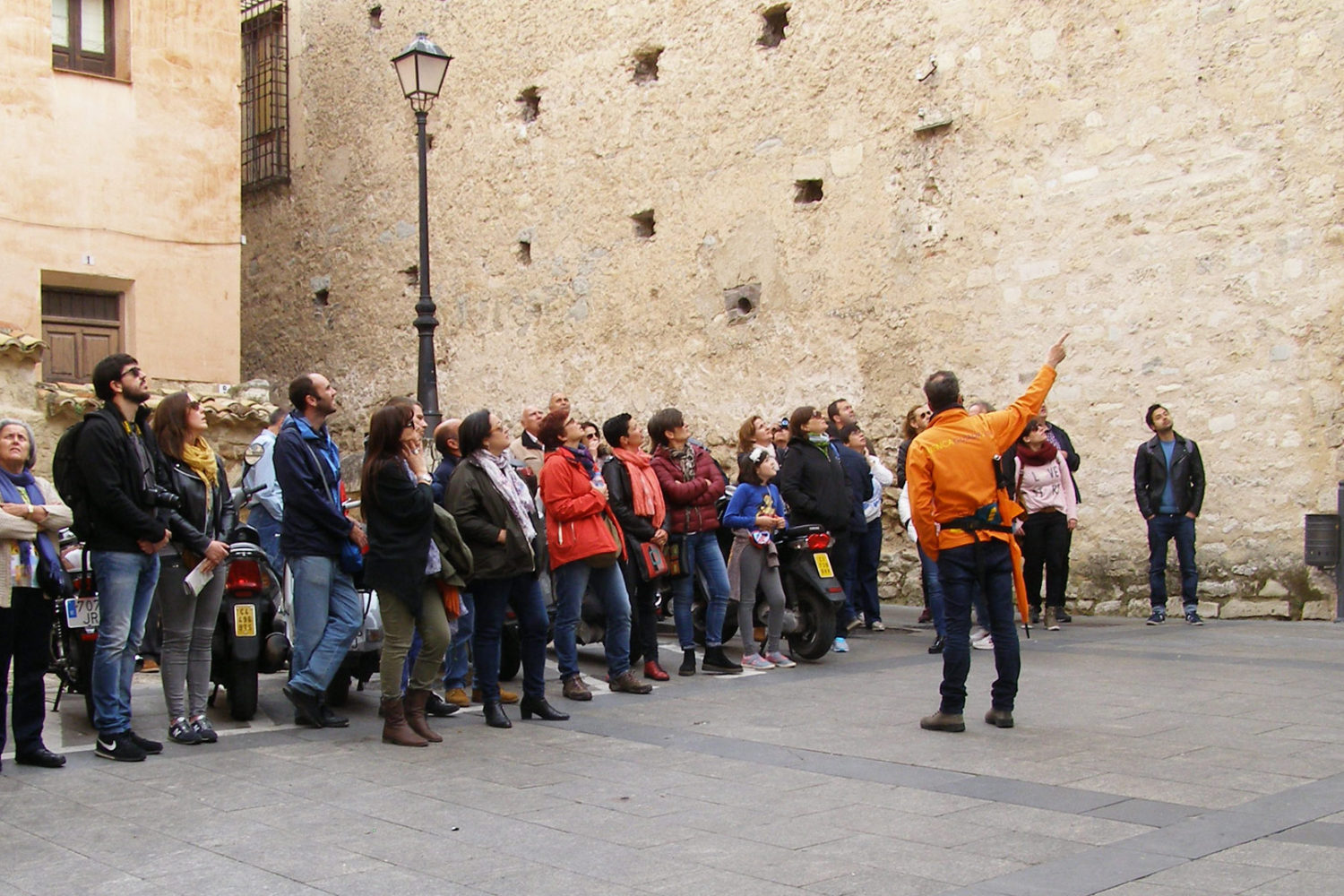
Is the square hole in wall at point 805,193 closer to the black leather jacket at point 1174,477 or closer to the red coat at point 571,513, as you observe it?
the black leather jacket at point 1174,477

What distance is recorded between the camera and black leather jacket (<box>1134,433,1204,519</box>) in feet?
33.1

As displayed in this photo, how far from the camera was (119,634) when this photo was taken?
5754 millimetres

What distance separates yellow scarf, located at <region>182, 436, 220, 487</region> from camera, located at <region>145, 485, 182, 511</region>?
29 cm

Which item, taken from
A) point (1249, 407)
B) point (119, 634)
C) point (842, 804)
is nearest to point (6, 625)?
point (119, 634)

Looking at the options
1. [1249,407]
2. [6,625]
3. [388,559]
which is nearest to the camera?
[6,625]

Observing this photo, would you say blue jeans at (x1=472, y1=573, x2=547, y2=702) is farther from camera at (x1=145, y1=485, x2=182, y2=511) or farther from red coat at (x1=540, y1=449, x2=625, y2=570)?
camera at (x1=145, y1=485, x2=182, y2=511)

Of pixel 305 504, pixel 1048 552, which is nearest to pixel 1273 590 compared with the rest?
pixel 1048 552

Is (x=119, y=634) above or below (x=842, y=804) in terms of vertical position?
above

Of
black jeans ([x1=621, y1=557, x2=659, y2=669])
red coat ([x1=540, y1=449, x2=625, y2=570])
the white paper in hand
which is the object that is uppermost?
red coat ([x1=540, y1=449, x2=625, y2=570])

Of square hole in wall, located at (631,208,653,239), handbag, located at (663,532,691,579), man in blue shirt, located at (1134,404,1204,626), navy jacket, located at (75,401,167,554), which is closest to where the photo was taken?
navy jacket, located at (75,401,167,554)

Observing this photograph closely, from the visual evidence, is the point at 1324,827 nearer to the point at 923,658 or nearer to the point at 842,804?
the point at 842,804

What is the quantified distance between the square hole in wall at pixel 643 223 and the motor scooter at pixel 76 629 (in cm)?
895

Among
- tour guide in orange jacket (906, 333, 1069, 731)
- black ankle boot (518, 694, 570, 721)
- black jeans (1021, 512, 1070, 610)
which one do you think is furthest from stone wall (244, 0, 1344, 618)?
black ankle boot (518, 694, 570, 721)

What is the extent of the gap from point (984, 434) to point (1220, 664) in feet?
9.21
